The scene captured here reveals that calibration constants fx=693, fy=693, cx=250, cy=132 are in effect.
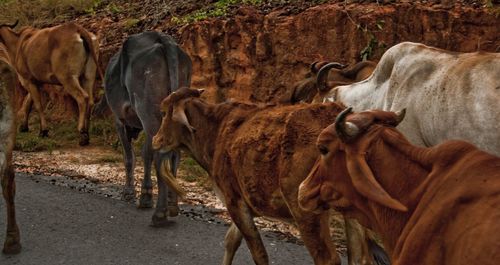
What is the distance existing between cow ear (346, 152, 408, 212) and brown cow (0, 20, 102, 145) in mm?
10365

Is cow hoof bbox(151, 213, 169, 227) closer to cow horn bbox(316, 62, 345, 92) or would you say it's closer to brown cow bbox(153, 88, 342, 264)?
brown cow bbox(153, 88, 342, 264)

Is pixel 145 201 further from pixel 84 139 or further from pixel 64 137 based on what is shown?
pixel 64 137

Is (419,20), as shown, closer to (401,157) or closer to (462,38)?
(462,38)

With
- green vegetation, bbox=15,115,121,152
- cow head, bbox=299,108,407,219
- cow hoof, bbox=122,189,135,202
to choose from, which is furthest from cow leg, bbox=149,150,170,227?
green vegetation, bbox=15,115,121,152

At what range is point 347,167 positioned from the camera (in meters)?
3.90

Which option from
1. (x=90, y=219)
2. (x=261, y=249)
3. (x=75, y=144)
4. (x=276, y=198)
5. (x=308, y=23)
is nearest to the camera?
(x=276, y=198)

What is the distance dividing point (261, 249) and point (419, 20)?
6.08 metres

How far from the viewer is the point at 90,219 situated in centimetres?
834

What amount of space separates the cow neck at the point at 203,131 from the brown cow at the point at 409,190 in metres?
2.35

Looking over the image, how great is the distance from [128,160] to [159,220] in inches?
73.8

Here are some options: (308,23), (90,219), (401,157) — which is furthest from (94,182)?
(401,157)

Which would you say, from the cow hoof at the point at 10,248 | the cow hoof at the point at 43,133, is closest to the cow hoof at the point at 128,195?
the cow hoof at the point at 10,248

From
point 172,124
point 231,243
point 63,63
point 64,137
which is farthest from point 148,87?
point 64,137

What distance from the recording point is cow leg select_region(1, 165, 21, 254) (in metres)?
7.17
